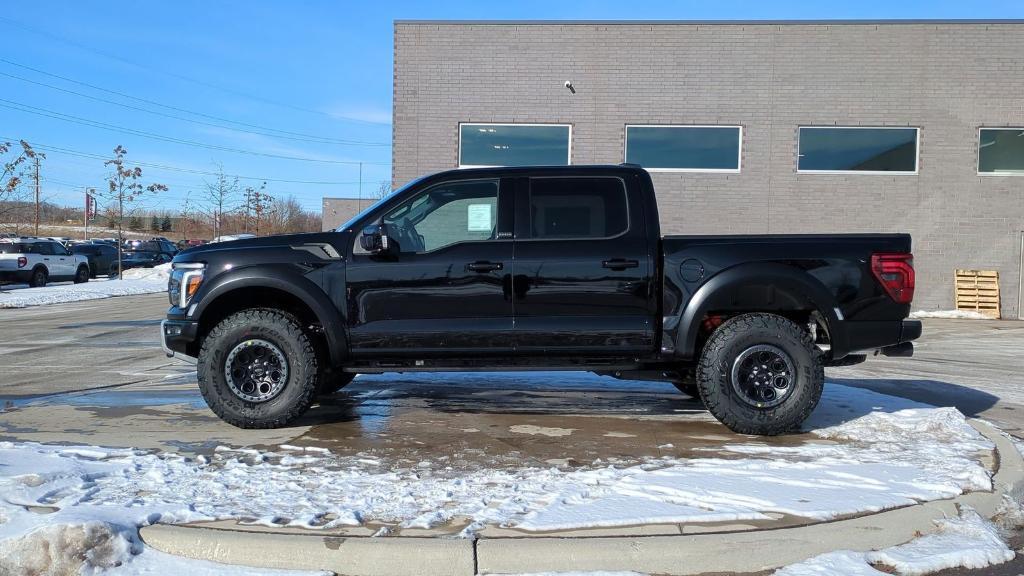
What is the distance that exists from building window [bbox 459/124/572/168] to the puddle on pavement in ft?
34.9

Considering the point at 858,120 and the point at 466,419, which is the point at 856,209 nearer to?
the point at 858,120

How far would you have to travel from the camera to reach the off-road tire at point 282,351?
5.86 m

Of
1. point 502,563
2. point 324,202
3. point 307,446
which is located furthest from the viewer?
point 324,202

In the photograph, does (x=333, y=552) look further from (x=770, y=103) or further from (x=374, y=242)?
(x=770, y=103)

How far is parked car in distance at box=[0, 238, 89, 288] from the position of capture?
90.7 ft

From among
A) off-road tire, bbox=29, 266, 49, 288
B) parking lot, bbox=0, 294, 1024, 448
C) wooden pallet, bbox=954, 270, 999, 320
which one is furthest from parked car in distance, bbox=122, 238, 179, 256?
wooden pallet, bbox=954, 270, 999, 320

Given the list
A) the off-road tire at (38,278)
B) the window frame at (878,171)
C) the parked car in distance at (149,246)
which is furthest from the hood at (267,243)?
the parked car in distance at (149,246)

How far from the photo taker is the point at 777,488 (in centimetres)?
458

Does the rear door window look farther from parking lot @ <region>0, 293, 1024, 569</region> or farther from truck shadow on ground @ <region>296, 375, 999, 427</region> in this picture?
truck shadow on ground @ <region>296, 375, 999, 427</region>

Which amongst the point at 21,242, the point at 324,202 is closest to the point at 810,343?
the point at 324,202

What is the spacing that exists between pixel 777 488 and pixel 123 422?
16.4ft

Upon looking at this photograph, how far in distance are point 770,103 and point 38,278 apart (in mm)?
25945

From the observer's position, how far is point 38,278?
95.6 feet

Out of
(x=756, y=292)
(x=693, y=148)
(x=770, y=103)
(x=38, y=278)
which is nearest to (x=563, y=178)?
(x=756, y=292)
